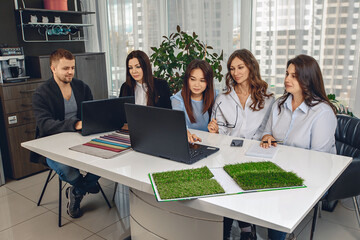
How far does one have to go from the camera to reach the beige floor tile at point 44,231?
7.91 feet

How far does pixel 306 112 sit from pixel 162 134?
0.95m

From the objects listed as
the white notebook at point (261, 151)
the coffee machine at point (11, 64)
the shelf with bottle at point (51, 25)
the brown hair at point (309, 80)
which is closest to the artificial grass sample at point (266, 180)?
the white notebook at point (261, 151)

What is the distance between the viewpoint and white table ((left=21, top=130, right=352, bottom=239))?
1.21 metres

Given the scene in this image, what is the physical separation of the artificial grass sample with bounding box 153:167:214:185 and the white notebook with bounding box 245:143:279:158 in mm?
342

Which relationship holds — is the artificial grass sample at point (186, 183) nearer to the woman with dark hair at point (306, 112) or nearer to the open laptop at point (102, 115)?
the woman with dark hair at point (306, 112)

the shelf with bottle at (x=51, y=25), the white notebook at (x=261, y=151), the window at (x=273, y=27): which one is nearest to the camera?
the white notebook at (x=261, y=151)

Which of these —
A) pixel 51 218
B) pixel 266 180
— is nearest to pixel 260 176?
pixel 266 180

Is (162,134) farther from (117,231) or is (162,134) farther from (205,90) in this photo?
(117,231)

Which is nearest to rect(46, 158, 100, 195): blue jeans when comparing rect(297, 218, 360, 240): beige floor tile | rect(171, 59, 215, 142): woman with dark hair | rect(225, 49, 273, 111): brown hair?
rect(171, 59, 215, 142): woman with dark hair

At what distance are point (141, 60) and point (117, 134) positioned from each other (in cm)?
80

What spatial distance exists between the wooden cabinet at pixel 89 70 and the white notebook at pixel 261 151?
2830 millimetres

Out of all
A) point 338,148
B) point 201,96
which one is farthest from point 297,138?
point 201,96

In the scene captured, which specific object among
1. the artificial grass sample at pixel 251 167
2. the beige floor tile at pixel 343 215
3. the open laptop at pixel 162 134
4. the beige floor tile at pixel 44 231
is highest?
the open laptop at pixel 162 134

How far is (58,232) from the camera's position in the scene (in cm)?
247
